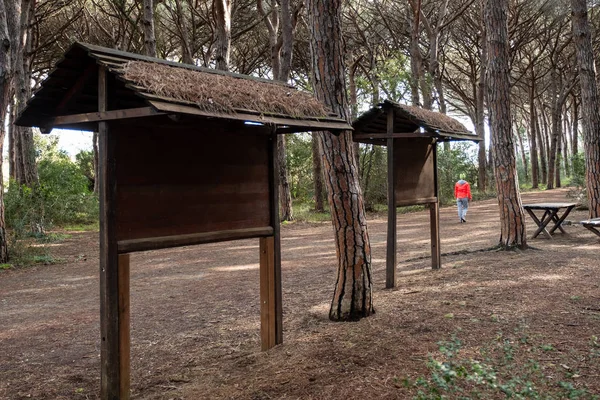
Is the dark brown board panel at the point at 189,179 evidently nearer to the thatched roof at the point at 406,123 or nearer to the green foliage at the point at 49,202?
the thatched roof at the point at 406,123

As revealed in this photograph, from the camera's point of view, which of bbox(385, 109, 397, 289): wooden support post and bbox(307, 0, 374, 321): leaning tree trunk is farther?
bbox(385, 109, 397, 289): wooden support post

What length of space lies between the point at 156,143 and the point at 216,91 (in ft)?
2.08

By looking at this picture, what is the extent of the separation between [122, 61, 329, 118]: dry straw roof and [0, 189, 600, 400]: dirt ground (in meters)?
2.15

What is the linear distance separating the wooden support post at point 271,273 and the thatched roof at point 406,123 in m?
2.95

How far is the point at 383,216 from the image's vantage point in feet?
68.7

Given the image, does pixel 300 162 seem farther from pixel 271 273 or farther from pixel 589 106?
pixel 271 273

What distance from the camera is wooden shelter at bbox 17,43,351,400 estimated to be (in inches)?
146

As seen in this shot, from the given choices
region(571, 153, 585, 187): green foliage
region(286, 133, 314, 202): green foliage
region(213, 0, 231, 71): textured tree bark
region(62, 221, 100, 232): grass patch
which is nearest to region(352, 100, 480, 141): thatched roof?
region(213, 0, 231, 71): textured tree bark

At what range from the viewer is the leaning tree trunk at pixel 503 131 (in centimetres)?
1018

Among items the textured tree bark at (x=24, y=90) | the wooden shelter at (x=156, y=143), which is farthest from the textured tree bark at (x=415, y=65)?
the wooden shelter at (x=156, y=143)

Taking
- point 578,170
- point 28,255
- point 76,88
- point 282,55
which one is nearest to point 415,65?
point 282,55

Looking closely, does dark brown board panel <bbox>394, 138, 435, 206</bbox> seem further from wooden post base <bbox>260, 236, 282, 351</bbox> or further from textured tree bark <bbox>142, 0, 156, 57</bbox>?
textured tree bark <bbox>142, 0, 156, 57</bbox>

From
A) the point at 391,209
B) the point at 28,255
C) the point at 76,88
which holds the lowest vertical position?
the point at 28,255

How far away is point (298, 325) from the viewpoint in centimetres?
592
